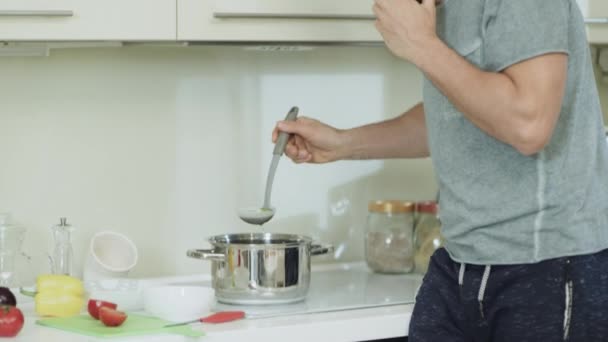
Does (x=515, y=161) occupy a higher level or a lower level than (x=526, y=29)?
lower

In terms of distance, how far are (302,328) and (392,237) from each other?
0.61 m

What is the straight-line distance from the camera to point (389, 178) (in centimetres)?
258

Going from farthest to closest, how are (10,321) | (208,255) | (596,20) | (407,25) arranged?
(596,20)
(208,255)
(10,321)
(407,25)

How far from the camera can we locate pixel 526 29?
1.56m


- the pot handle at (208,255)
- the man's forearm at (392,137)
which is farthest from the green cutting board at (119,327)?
the man's forearm at (392,137)

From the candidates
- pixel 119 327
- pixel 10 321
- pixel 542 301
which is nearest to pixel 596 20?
pixel 542 301

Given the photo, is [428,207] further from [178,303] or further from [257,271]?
[178,303]

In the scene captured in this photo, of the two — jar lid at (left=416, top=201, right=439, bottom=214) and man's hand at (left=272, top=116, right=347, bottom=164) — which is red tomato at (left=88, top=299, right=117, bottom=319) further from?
jar lid at (left=416, top=201, right=439, bottom=214)

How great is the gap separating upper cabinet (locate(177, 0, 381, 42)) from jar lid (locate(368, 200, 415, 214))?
1.35 ft

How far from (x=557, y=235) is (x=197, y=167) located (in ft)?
3.10

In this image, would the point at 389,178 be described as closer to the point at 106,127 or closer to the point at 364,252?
the point at 364,252

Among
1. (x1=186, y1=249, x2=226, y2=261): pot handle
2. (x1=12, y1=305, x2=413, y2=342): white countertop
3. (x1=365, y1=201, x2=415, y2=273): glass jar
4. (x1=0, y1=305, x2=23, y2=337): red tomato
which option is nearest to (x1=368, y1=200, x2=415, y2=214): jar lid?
(x1=365, y1=201, x2=415, y2=273): glass jar

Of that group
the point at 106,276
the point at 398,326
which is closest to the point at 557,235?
the point at 398,326

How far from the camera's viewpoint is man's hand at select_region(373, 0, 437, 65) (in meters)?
1.62
